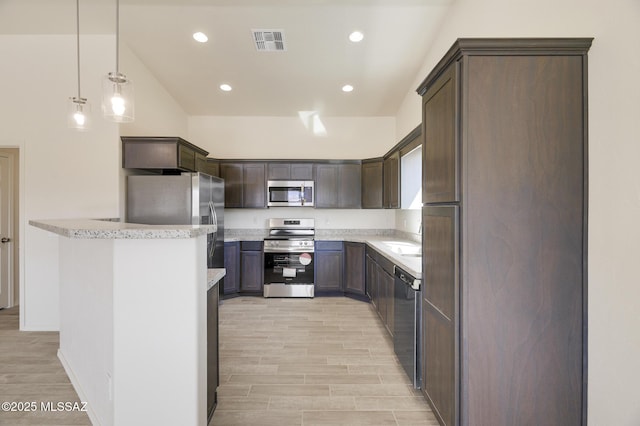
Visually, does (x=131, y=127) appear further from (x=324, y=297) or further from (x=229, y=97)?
(x=324, y=297)

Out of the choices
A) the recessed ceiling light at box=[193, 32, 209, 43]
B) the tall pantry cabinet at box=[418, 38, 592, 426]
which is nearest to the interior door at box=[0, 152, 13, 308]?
the recessed ceiling light at box=[193, 32, 209, 43]

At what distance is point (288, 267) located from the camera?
4.69 m

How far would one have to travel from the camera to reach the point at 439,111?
174cm

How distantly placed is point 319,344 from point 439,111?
2.42m

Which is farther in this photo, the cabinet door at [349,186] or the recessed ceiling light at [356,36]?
the cabinet door at [349,186]

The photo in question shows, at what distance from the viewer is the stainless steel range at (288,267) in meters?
4.67

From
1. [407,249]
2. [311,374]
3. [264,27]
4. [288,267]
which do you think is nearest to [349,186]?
[288,267]

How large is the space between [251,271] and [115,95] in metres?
3.19

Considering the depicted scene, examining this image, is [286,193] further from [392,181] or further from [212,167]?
[392,181]

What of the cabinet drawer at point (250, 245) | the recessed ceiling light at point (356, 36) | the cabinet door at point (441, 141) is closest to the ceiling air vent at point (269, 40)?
the recessed ceiling light at point (356, 36)

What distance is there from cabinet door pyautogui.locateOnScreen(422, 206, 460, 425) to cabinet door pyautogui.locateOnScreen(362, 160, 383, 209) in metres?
2.73
